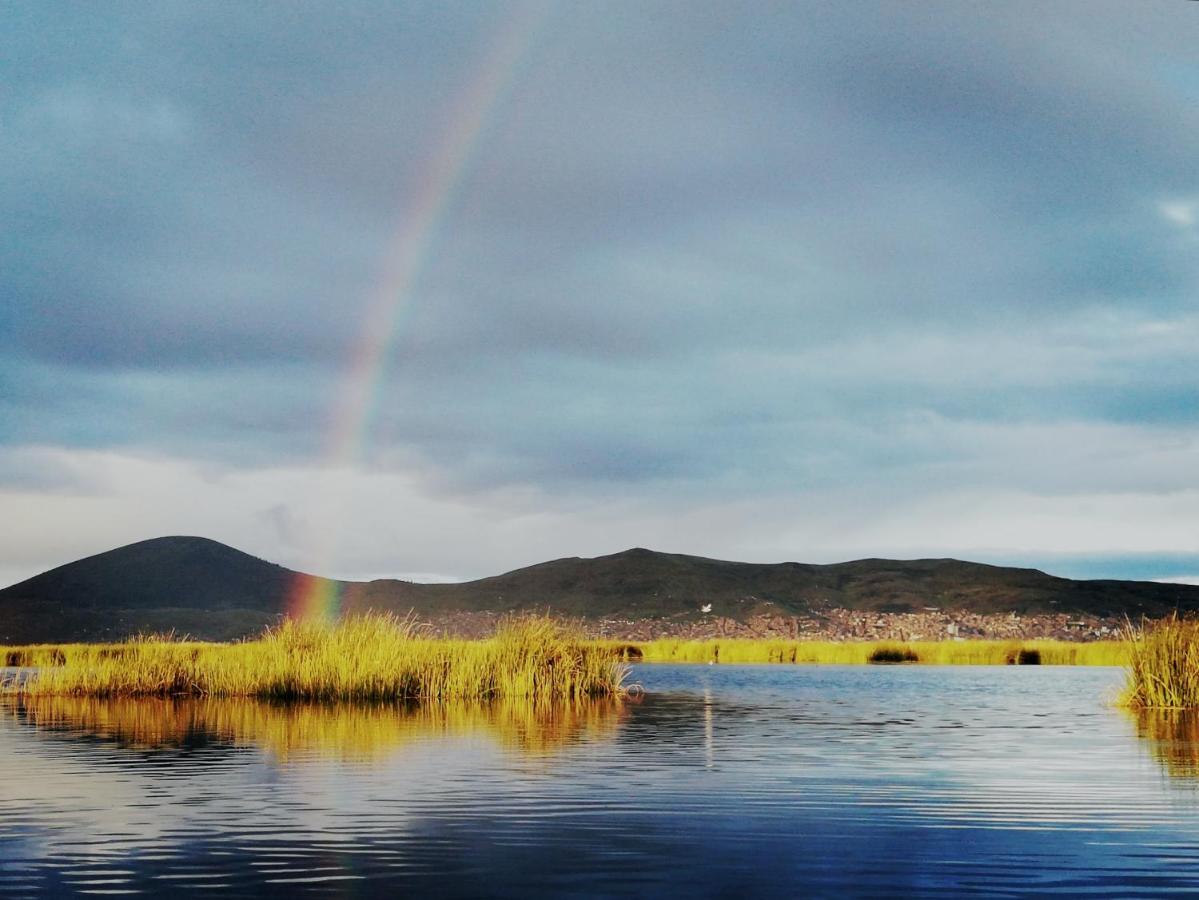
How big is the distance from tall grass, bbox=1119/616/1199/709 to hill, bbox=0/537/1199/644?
5496 inches

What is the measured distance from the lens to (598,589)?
596ft

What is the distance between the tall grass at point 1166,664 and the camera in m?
27.4

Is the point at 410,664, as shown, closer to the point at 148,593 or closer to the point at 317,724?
A: the point at 317,724

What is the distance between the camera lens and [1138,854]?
11234 millimetres

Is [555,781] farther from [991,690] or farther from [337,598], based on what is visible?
[337,598]

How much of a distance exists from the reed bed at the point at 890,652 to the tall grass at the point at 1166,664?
111ft

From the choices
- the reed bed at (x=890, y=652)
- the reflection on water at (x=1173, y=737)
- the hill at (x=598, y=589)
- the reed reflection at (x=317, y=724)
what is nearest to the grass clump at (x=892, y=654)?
the reed bed at (x=890, y=652)

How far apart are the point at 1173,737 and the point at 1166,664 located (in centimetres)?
648

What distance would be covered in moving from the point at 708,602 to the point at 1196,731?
15453cm

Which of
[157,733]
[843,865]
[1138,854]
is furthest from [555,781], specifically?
[157,733]

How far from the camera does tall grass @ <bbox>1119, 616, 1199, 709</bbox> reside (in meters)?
27.4

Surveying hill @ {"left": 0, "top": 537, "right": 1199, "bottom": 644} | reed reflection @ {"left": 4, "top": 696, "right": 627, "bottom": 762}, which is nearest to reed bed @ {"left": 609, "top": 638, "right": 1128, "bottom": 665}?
reed reflection @ {"left": 4, "top": 696, "right": 627, "bottom": 762}

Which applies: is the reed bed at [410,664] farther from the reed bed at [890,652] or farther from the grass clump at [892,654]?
the grass clump at [892,654]

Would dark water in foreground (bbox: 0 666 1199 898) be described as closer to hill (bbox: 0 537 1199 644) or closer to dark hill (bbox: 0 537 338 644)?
dark hill (bbox: 0 537 338 644)
